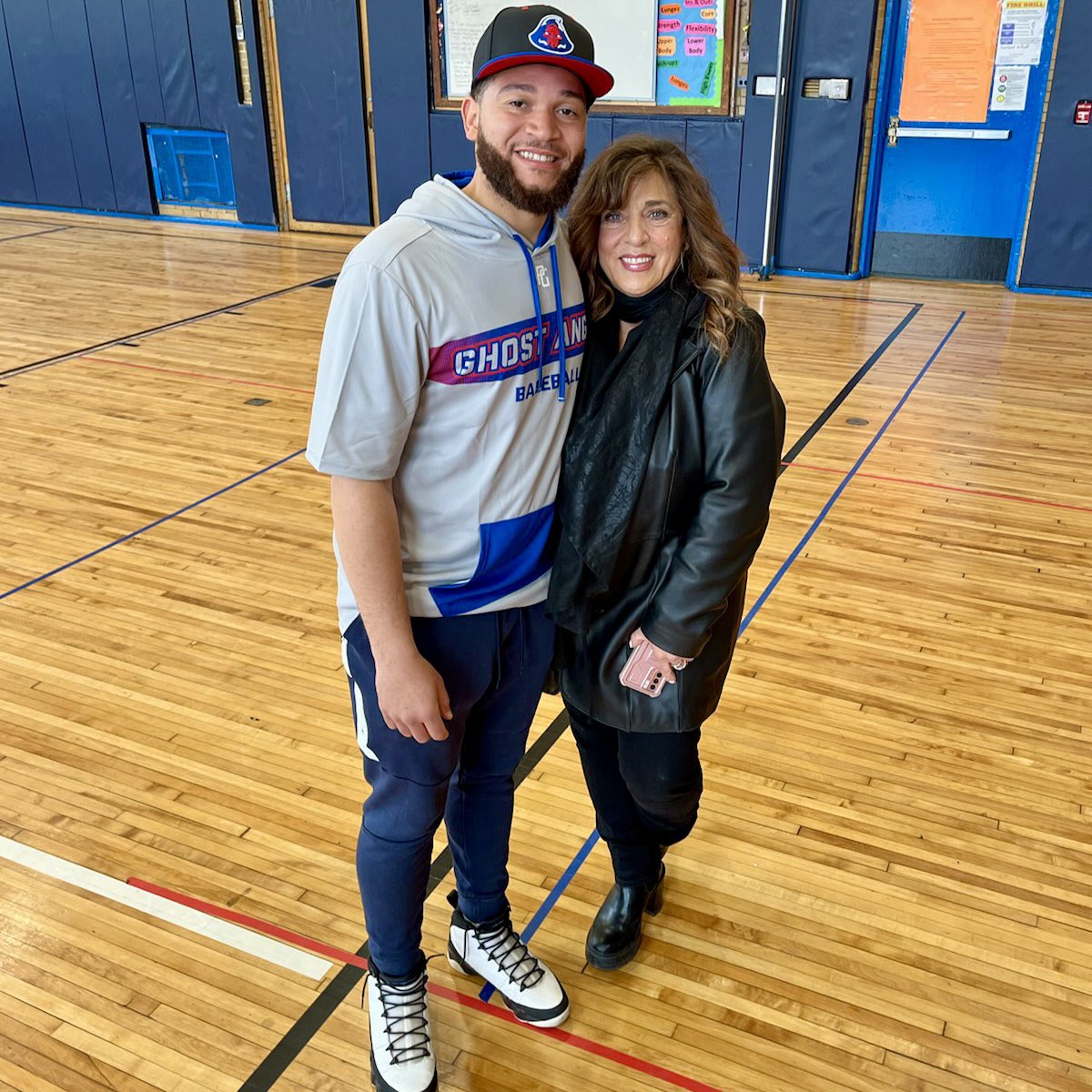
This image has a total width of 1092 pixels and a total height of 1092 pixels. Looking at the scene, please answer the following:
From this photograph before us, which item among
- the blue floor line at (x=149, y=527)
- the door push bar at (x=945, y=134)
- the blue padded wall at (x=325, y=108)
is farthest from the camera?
the blue padded wall at (x=325, y=108)

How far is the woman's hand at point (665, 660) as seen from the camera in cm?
170

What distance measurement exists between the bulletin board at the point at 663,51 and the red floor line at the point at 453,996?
704 cm

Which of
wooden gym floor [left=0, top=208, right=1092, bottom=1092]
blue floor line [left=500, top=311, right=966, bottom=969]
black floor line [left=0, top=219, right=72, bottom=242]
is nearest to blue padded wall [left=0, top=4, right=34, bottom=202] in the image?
black floor line [left=0, top=219, right=72, bottom=242]

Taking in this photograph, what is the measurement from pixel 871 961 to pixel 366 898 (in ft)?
3.23

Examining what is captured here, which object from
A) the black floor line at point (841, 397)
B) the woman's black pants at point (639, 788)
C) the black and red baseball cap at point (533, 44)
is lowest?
the black floor line at point (841, 397)

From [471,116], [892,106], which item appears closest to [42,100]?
[892,106]

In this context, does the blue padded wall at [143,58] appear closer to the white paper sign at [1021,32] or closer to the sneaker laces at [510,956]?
the white paper sign at [1021,32]

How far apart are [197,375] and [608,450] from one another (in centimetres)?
478

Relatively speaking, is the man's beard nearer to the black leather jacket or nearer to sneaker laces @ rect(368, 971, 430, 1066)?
the black leather jacket

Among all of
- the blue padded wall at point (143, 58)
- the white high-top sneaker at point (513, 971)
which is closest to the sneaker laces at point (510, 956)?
the white high-top sneaker at point (513, 971)

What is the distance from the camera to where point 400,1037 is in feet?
5.74

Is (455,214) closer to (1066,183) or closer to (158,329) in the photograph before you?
(158,329)

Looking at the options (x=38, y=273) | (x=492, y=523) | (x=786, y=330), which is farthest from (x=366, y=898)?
(x=38, y=273)

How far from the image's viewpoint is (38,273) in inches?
333
